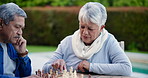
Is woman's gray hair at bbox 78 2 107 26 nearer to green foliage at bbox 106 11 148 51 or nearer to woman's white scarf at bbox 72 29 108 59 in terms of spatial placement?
woman's white scarf at bbox 72 29 108 59

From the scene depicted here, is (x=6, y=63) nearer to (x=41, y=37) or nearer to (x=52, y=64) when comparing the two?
(x=52, y=64)

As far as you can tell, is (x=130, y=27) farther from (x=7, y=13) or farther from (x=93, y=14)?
(x=7, y=13)

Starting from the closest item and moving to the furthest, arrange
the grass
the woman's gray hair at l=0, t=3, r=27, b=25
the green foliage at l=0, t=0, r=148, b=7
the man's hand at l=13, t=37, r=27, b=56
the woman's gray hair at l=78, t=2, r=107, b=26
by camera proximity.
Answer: the woman's gray hair at l=0, t=3, r=27, b=25
the man's hand at l=13, t=37, r=27, b=56
the woman's gray hair at l=78, t=2, r=107, b=26
the grass
the green foliage at l=0, t=0, r=148, b=7

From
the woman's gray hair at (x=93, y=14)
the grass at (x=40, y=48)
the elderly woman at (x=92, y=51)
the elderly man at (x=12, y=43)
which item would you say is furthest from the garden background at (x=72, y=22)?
the elderly man at (x=12, y=43)

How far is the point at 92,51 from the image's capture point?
124 inches

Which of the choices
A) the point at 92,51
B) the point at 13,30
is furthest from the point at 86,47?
the point at 13,30

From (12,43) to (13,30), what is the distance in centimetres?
15

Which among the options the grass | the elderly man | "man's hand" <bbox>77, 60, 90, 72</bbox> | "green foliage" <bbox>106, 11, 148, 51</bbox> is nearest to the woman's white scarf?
"man's hand" <bbox>77, 60, 90, 72</bbox>

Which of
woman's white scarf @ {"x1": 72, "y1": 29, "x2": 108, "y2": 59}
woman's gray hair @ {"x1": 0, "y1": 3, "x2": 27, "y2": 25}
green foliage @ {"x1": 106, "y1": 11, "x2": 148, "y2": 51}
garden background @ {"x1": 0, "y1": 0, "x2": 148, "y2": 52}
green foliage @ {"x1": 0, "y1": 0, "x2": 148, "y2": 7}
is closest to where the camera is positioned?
woman's gray hair @ {"x1": 0, "y1": 3, "x2": 27, "y2": 25}

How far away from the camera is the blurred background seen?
13.6 meters

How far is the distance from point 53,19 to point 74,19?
1.32 m

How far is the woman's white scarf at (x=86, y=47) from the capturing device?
10.3 feet

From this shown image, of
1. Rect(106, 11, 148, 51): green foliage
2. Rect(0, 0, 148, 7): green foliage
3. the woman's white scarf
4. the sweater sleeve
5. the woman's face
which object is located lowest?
the sweater sleeve

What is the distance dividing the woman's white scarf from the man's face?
2.38ft
